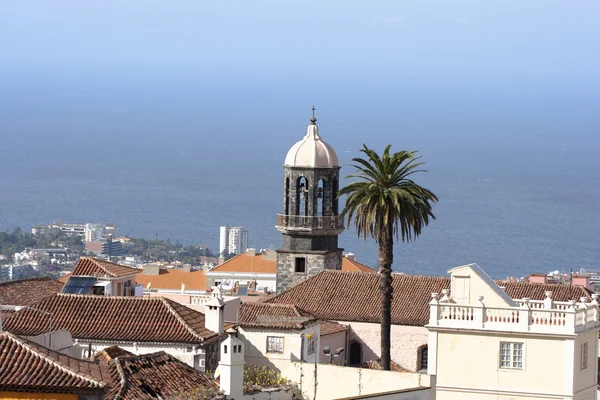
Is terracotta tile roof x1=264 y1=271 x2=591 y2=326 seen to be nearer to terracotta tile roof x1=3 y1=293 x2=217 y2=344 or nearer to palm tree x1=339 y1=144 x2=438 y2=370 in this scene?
palm tree x1=339 y1=144 x2=438 y2=370

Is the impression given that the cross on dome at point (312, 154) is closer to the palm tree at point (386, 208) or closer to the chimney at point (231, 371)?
the palm tree at point (386, 208)

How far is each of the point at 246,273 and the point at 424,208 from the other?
2400 inches

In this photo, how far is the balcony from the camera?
73938 mm

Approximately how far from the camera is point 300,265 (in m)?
74.1

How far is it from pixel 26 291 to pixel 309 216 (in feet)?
46.8

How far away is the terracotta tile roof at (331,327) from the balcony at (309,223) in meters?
13.1

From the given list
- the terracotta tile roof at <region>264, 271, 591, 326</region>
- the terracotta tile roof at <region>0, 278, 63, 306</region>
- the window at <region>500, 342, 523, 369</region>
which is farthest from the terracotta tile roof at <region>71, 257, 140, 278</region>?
the window at <region>500, 342, 523, 369</region>

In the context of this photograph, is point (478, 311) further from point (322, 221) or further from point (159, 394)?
point (322, 221)

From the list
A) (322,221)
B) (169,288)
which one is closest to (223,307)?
(322,221)

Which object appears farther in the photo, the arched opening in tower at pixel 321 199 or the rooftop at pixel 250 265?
the rooftop at pixel 250 265

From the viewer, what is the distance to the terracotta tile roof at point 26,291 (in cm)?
6097

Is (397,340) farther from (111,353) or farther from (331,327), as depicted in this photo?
(111,353)

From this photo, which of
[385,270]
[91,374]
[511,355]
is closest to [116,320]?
[385,270]

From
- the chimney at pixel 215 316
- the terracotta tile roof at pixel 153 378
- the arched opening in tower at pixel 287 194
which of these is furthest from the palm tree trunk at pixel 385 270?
the arched opening in tower at pixel 287 194
